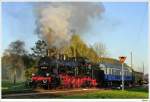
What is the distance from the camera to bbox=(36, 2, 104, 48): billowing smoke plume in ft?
15.1

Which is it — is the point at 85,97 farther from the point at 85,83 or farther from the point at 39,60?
the point at 39,60

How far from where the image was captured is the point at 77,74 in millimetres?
4730

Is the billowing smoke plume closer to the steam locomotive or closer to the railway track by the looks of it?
the steam locomotive

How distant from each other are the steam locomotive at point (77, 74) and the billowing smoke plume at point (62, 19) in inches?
6.5

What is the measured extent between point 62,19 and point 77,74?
1.39ft

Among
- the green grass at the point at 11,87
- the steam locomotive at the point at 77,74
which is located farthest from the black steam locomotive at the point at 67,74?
the green grass at the point at 11,87

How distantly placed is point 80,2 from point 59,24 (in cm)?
22

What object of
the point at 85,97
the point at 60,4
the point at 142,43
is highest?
the point at 60,4

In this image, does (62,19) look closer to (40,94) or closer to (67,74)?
(67,74)

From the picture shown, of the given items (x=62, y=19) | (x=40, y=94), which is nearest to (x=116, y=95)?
(x=40, y=94)

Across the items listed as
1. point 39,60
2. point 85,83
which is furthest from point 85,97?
point 39,60

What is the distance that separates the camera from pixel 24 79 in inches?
182

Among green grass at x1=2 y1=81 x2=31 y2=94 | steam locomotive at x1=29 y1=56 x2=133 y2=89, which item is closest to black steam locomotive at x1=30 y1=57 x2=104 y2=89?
steam locomotive at x1=29 y1=56 x2=133 y2=89

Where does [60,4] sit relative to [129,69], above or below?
above
